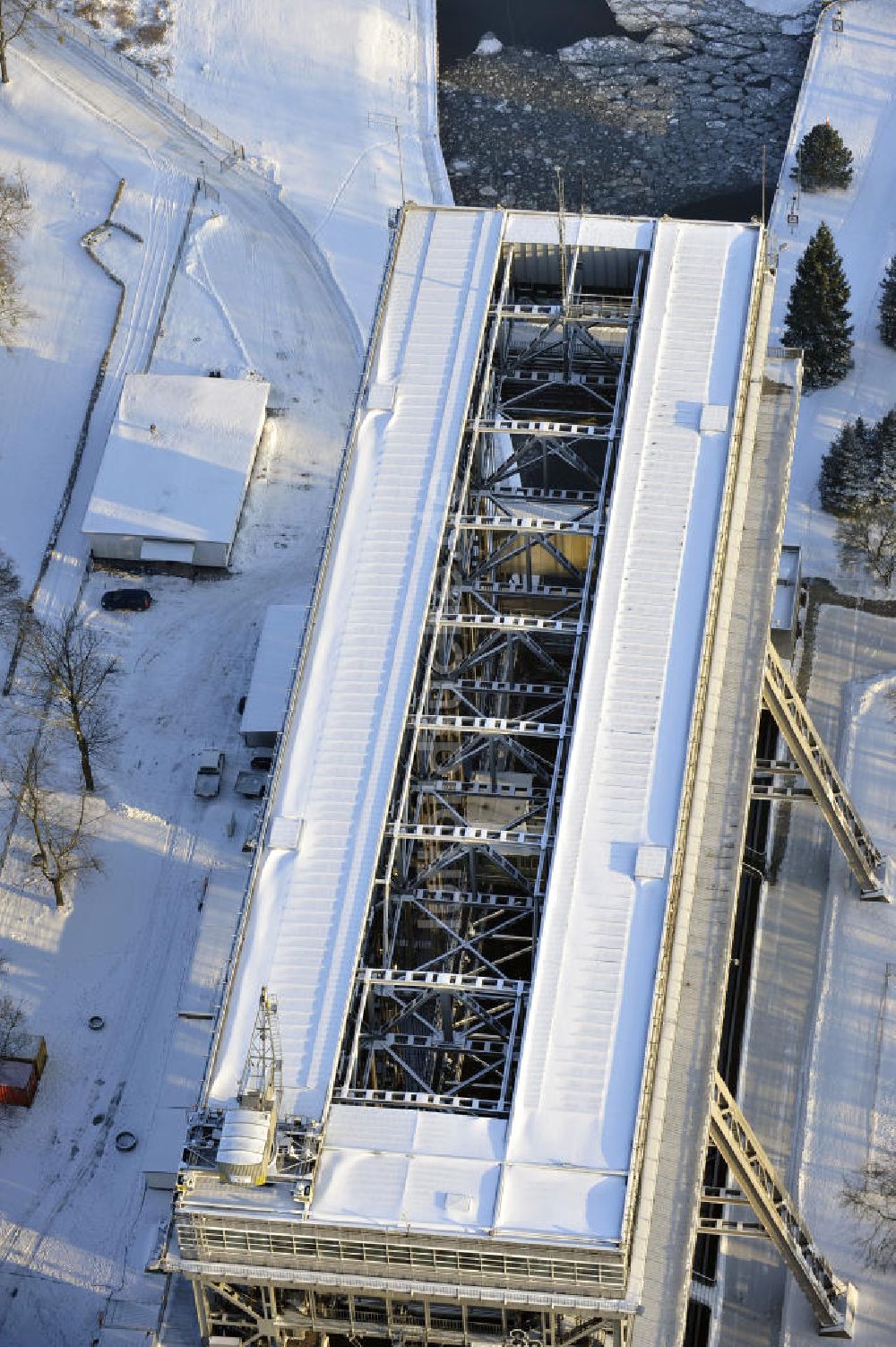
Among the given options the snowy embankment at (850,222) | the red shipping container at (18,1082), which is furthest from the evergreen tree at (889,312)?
the red shipping container at (18,1082)

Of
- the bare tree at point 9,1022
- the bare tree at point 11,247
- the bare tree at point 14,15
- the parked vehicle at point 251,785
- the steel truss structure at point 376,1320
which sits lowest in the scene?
the steel truss structure at point 376,1320

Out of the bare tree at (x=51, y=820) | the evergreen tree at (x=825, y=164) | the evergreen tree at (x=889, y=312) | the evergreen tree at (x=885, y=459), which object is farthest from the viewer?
the evergreen tree at (x=825, y=164)

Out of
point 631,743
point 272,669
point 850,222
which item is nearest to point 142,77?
point 850,222

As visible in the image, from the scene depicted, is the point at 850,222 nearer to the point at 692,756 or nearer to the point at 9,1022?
the point at 692,756

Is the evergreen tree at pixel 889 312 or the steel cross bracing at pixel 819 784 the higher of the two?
the evergreen tree at pixel 889 312

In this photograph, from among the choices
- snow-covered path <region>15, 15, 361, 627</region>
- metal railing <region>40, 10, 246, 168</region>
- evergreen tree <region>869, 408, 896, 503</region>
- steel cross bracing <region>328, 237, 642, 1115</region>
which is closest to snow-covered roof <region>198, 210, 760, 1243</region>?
steel cross bracing <region>328, 237, 642, 1115</region>

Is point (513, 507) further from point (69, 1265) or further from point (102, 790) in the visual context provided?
point (69, 1265)

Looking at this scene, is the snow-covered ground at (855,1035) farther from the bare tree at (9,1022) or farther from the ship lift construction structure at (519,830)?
the bare tree at (9,1022)
